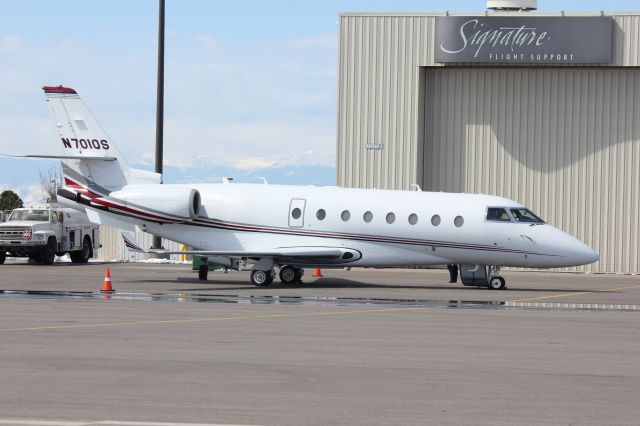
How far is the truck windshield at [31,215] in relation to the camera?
140ft

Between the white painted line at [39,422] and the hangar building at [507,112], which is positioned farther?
the hangar building at [507,112]

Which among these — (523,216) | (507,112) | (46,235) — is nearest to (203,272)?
(523,216)

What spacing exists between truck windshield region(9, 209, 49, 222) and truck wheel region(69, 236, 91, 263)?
7.07 feet

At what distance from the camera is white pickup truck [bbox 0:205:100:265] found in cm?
4100

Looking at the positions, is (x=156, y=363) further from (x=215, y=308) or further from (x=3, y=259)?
(x=3, y=259)

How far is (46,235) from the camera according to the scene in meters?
41.6

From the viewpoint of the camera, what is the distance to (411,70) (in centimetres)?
4216

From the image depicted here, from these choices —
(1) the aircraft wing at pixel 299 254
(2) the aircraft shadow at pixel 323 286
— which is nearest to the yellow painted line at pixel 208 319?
(1) the aircraft wing at pixel 299 254

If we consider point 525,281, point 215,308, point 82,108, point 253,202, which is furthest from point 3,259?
point 215,308

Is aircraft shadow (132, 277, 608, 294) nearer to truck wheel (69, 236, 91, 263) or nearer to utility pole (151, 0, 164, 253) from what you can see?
utility pole (151, 0, 164, 253)

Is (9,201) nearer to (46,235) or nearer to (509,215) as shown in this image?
(46,235)

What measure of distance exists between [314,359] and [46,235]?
29411mm

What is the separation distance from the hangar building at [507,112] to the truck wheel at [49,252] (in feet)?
36.4

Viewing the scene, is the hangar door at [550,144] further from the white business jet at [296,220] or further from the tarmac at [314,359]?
the tarmac at [314,359]
